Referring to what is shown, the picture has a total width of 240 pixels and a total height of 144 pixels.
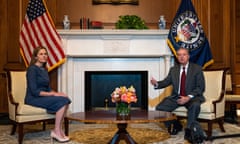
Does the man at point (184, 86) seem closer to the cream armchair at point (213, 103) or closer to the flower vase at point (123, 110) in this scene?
the cream armchair at point (213, 103)

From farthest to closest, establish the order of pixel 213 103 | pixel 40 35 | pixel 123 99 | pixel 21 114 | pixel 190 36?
pixel 190 36 < pixel 40 35 < pixel 213 103 < pixel 21 114 < pixel 123 99

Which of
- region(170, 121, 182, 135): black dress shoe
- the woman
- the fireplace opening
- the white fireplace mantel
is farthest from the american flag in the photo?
region(170, 121, 182, 135): black dress shoe

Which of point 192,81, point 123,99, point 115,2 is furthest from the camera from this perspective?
point 115,2

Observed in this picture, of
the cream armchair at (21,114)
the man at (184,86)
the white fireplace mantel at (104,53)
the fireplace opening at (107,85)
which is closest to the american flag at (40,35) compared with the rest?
the white fireplace mantel at (104,53)

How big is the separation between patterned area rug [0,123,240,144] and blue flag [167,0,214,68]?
1.25 meters

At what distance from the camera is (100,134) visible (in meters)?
4.71

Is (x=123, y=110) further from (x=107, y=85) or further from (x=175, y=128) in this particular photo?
(x=107, y=85)

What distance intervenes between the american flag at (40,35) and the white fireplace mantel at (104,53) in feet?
0.67

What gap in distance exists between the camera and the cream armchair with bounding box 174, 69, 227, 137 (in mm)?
4442

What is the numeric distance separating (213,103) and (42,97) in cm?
A: 223

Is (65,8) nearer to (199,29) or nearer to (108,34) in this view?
(108,34)

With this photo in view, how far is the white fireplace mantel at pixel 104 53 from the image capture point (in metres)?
5.94

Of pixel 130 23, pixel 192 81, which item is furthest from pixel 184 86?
pixel 130 23

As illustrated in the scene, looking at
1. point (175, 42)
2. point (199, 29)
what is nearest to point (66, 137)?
point (175, 42)
